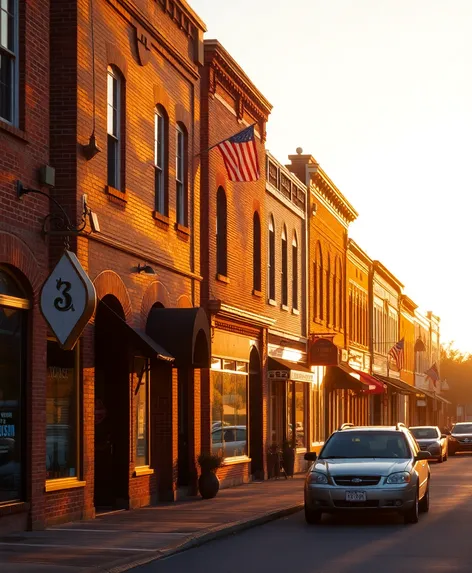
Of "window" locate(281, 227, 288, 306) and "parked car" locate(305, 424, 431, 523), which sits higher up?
"window" locate(281, 227, 288, 306)

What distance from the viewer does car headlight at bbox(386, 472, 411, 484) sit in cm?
1988

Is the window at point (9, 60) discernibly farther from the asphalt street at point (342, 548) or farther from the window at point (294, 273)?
the window at point (294, 273)

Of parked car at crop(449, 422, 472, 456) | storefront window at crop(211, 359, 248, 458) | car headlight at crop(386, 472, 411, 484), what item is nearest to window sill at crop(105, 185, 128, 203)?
car headlight at crop(386, 472, 411, 484)

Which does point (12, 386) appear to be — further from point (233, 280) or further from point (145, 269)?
point (233, 280)

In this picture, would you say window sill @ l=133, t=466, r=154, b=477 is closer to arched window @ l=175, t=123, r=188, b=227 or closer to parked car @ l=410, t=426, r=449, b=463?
arched window @ l=175, t=123, r=188, b=227

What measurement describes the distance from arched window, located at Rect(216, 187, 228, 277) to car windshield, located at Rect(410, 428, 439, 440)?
2450 cm

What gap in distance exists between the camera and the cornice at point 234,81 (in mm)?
28172

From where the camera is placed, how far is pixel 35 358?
1775cm

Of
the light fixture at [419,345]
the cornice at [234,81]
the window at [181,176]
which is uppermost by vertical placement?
the cornice at [234,81]

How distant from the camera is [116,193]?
2095 cm

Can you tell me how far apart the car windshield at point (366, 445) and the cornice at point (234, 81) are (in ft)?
31.7

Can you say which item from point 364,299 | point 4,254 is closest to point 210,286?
point 4,254

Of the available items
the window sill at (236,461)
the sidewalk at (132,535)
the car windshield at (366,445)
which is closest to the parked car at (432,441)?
the window sill at (236,461)

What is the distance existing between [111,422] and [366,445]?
4.45 m
